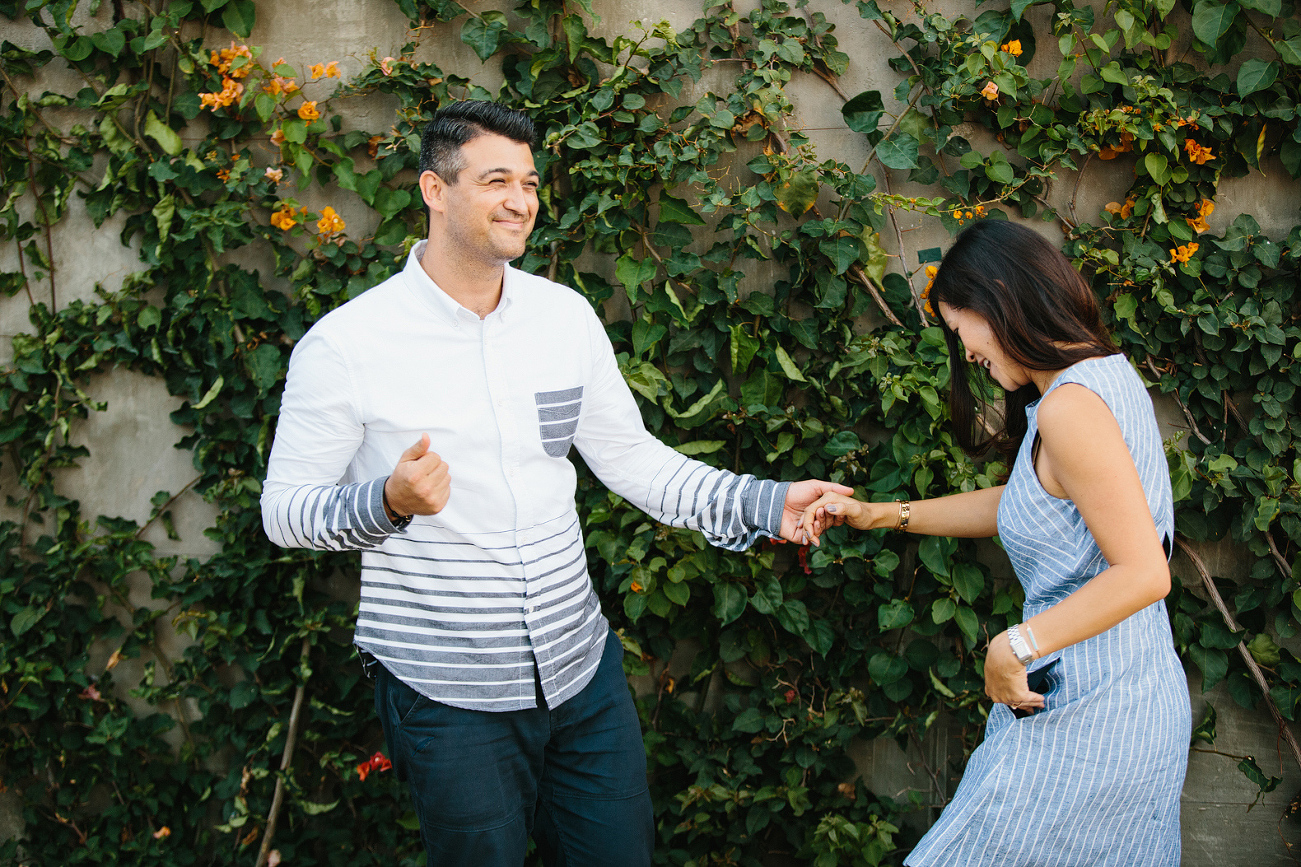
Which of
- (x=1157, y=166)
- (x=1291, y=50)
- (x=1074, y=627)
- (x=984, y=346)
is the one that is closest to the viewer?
(x=1074, y=627)

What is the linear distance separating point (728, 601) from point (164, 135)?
2.17 meters

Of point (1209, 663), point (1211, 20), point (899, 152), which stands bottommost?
point (1209, 663)

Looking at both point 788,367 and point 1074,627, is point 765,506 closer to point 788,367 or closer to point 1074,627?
point 788,367

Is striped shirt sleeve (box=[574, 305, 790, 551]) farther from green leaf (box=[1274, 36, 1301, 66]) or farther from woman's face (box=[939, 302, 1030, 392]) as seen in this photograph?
green leaf (box=[1274, 36, 1301, 66])

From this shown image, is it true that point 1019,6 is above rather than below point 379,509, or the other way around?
above

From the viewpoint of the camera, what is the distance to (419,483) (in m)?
1.44

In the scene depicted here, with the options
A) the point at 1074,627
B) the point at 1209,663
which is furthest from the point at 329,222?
the point at 1209,663

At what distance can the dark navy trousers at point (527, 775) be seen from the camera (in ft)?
5.48

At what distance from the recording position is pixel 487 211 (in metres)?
1.76

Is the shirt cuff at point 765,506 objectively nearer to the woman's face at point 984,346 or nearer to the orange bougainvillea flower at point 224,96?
the woman's face at point 984,346

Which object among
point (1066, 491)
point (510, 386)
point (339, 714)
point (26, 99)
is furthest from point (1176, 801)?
point (26, 99)

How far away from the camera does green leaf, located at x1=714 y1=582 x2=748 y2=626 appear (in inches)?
95.7

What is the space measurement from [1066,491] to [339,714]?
85.8 inches

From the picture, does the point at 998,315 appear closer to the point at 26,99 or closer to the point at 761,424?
the point at 761,424
